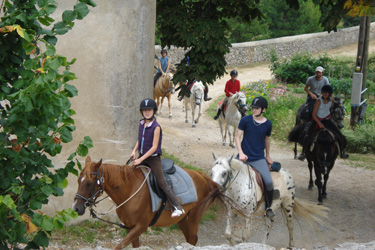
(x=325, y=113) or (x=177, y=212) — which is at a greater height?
(x=325, y=113)

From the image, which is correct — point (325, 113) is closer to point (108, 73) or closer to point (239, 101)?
point (239, 101)

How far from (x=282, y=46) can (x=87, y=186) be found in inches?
1178

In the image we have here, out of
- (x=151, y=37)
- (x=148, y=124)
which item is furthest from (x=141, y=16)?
(x=148, y=124)

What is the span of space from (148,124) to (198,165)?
744 cm

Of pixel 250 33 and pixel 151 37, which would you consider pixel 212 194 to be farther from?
pixel 250 33

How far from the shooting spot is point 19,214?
3.98 meters

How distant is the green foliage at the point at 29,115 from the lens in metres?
3.84

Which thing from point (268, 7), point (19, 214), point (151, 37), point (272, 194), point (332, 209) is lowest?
point (332, 209)

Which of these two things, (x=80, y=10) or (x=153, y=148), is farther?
(x=153, y=148)

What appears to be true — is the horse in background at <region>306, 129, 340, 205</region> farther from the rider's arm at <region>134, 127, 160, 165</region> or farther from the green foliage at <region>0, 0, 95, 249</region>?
the green foliage at <region>0, 0, 95, 249</region>

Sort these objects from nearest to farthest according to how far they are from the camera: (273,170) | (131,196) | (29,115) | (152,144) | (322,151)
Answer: (29,115) → (131,196) → (152,144) → (273,170) → (322,151)

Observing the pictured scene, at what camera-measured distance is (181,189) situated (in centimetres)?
794

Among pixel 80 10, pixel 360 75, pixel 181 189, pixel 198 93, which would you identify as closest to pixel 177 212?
pixel 181 189

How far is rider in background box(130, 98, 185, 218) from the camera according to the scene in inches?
300
